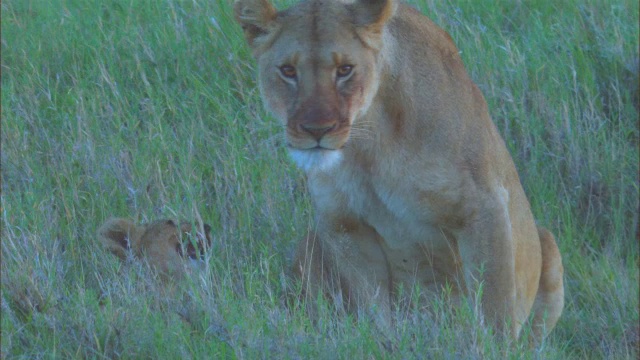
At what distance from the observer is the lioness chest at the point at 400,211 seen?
3.72m

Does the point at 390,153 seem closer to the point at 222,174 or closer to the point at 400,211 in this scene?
the point at 400,211

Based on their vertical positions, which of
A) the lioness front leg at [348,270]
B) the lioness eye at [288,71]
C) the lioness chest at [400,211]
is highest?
the lioness eye at [288,71]

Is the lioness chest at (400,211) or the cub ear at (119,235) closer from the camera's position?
the lioness chest at (400,211)

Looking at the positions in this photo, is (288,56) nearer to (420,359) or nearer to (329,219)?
(329,219)

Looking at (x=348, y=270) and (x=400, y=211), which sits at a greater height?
(x=400, y=211)

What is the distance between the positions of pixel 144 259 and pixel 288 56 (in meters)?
1.10

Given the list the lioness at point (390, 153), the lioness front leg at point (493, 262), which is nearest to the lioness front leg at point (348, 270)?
the lioness at point (390, 153)

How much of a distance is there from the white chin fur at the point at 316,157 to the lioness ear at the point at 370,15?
371 mm

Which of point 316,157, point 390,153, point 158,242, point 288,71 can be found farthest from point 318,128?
point 158,242

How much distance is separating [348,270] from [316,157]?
76 centimetres

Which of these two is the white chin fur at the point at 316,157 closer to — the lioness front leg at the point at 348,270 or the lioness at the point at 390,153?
the lioness at the point at 390,153

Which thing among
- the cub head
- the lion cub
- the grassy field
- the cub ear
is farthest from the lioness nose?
the cub ear

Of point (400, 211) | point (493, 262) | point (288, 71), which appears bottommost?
point (493, 262)

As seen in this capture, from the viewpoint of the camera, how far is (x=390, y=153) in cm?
372
